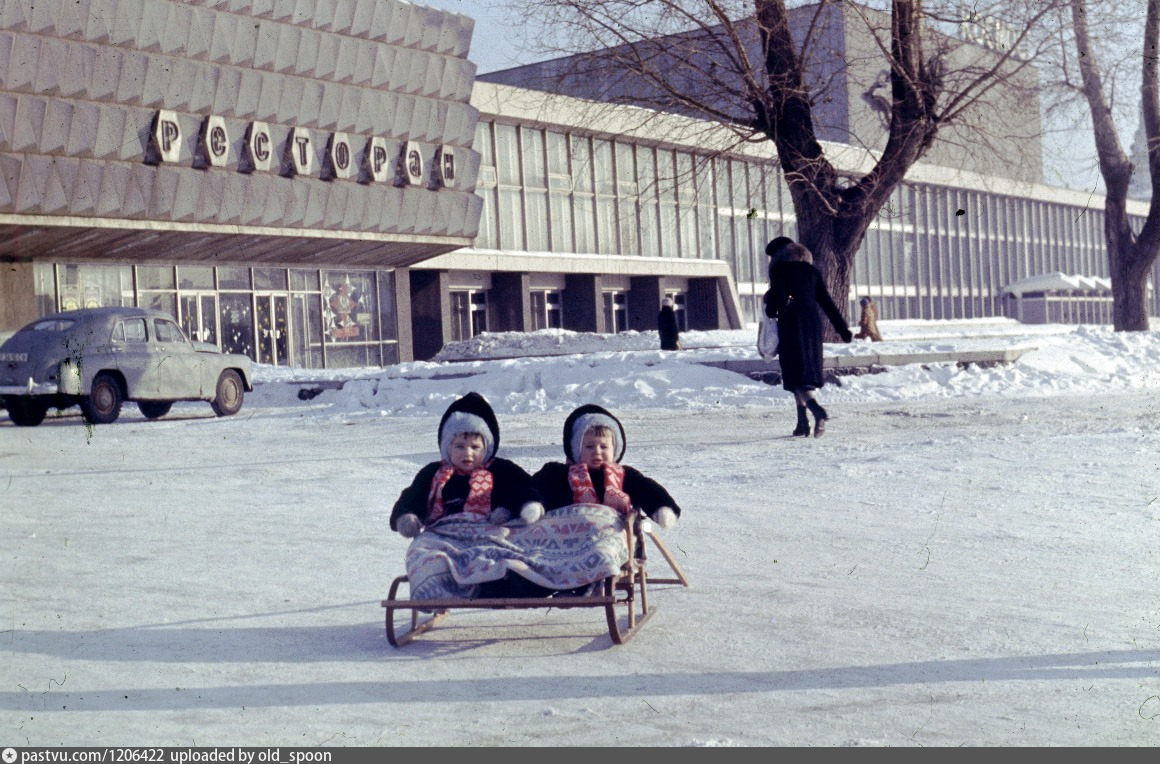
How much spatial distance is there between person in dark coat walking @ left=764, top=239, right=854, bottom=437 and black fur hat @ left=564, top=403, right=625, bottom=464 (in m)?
8.14

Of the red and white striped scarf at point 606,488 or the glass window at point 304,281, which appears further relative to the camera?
the glass window at point 304,281

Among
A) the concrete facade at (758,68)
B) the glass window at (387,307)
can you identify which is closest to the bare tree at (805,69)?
the concrete facade at (758,68)

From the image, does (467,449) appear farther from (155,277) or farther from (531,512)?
(155,277)

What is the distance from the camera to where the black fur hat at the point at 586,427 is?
19.9 ft

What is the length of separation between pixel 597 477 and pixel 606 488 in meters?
0.09

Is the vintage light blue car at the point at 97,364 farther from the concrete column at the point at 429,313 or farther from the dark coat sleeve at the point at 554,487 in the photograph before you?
the concrete column at the point at 429,313

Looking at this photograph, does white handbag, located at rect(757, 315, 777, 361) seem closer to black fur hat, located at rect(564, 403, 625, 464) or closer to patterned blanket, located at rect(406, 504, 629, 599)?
black fur hat, located at rect(564, 403, 625, 464)

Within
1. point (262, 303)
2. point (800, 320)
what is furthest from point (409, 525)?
point (262, 303)

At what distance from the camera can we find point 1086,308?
281ft

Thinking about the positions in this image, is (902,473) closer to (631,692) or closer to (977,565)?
(977,565)

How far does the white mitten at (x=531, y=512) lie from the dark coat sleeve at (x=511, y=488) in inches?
3.2

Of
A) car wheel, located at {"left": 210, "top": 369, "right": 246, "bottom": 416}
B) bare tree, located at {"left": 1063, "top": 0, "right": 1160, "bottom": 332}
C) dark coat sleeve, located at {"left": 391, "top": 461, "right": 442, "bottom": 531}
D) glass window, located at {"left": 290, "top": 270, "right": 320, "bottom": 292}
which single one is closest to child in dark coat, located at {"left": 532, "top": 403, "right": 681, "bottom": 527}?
dark coat sleeve, located at {"left": 391, "top": 461, "right": 442, "bottom": 531}

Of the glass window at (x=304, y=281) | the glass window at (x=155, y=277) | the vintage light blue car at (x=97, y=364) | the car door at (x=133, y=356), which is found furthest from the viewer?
the glass window at (x=304, y=281)

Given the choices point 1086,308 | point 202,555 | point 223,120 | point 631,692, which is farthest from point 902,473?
point 1086,308
